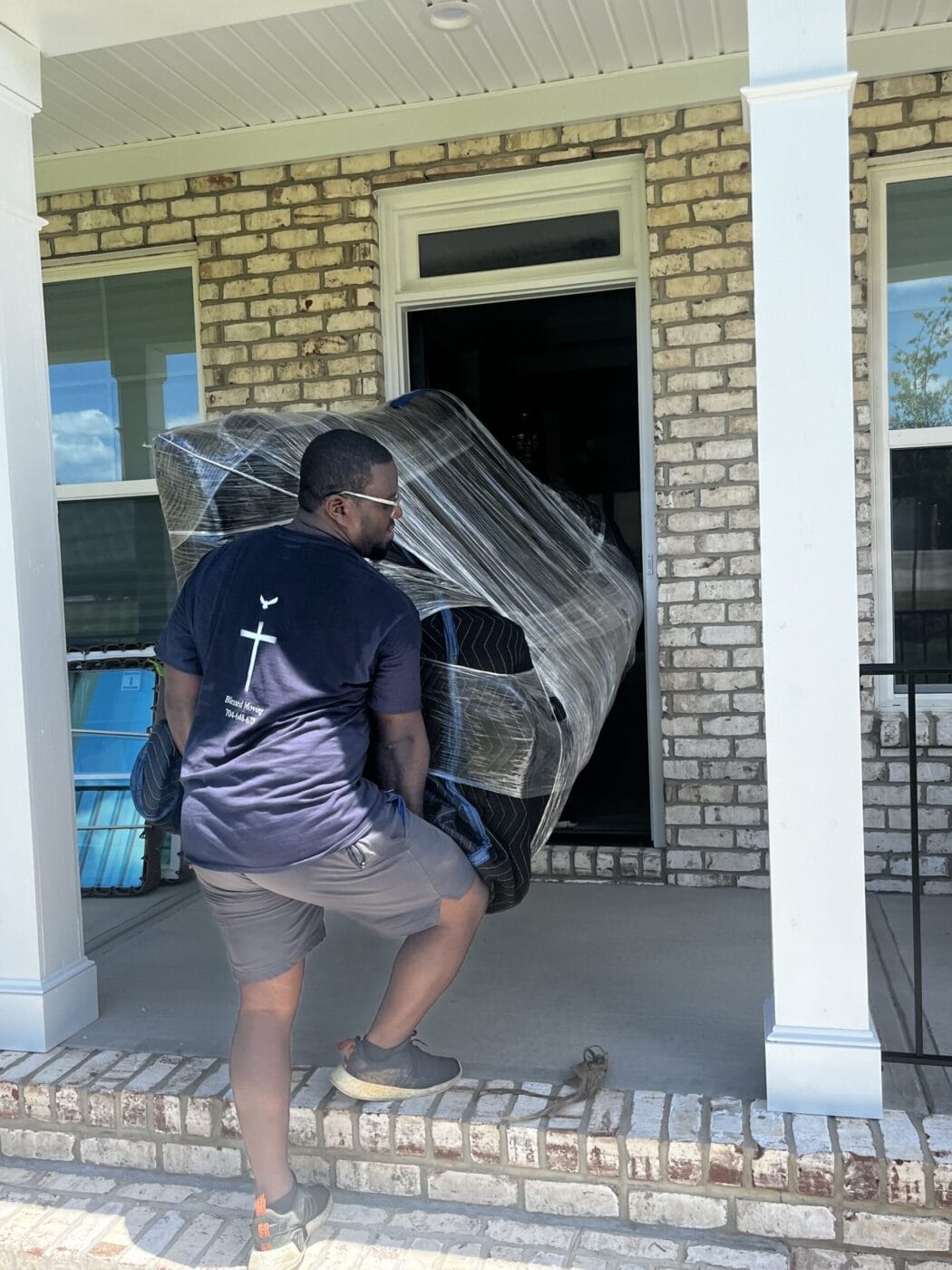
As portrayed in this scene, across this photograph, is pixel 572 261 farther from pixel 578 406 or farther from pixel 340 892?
pixel 340 892

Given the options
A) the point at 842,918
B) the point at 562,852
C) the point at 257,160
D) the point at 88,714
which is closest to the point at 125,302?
the point at 257,160

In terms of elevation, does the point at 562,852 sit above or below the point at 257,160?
below

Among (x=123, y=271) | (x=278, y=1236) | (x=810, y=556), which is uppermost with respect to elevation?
(x=123, y=271)

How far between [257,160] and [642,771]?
3.47 metres

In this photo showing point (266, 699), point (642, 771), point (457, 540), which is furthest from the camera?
point (642, 771)

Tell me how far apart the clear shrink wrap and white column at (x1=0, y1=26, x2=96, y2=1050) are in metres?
0.47

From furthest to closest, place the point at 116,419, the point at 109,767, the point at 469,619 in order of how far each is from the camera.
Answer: the point at 116,419, the point at 109,767, the point at 469,619

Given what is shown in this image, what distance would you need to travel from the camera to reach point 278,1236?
2.27 metres

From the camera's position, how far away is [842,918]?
7.94 ft

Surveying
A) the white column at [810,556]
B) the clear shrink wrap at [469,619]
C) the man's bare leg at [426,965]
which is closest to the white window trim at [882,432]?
the clear shrink wrap at [469,619]

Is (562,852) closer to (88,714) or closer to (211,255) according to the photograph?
(88,714)

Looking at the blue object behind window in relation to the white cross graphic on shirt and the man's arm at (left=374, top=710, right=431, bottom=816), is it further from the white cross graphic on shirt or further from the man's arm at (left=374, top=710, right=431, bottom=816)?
the white cross graphic on shirt

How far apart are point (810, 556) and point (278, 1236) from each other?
1.87 m

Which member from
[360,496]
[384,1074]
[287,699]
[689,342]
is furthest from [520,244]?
[384,1074]
